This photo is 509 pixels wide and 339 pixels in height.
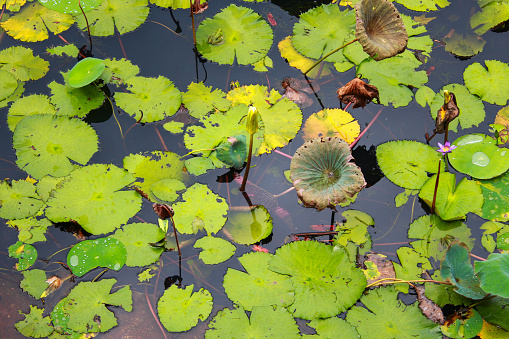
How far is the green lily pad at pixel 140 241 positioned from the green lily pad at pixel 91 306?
21cm

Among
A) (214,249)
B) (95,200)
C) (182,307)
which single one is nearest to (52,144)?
(95,200)

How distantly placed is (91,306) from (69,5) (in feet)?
9.40

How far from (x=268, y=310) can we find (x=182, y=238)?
85 centimetres

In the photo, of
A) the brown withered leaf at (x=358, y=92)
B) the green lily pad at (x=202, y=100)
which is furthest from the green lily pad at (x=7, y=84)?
the brown withered leaf at (x=358, y=92)

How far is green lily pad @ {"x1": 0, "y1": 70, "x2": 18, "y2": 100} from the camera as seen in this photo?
3668mm

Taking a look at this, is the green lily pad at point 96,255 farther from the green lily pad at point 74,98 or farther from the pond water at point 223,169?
the green lily pad at point 74,98

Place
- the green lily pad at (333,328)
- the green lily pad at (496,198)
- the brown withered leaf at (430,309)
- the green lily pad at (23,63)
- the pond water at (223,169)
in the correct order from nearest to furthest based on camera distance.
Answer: the green lily pad at (333,328) < the brown withered leaf at (430,309) < the pond water at (223,169) < the green lily pad at (496,198) < the green lily pad at (23,63)

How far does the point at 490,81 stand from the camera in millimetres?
3783

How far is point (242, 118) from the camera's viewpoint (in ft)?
11.5

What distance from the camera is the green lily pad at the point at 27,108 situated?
11.5 ft

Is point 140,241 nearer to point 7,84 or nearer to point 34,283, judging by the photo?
point 34,283

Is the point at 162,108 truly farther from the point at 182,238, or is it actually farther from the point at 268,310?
the point at 268,310

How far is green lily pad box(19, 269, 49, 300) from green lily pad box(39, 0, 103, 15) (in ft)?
8.10

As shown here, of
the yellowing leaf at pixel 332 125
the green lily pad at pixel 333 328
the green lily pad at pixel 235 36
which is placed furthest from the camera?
the green lily pad at pixel 235 36
